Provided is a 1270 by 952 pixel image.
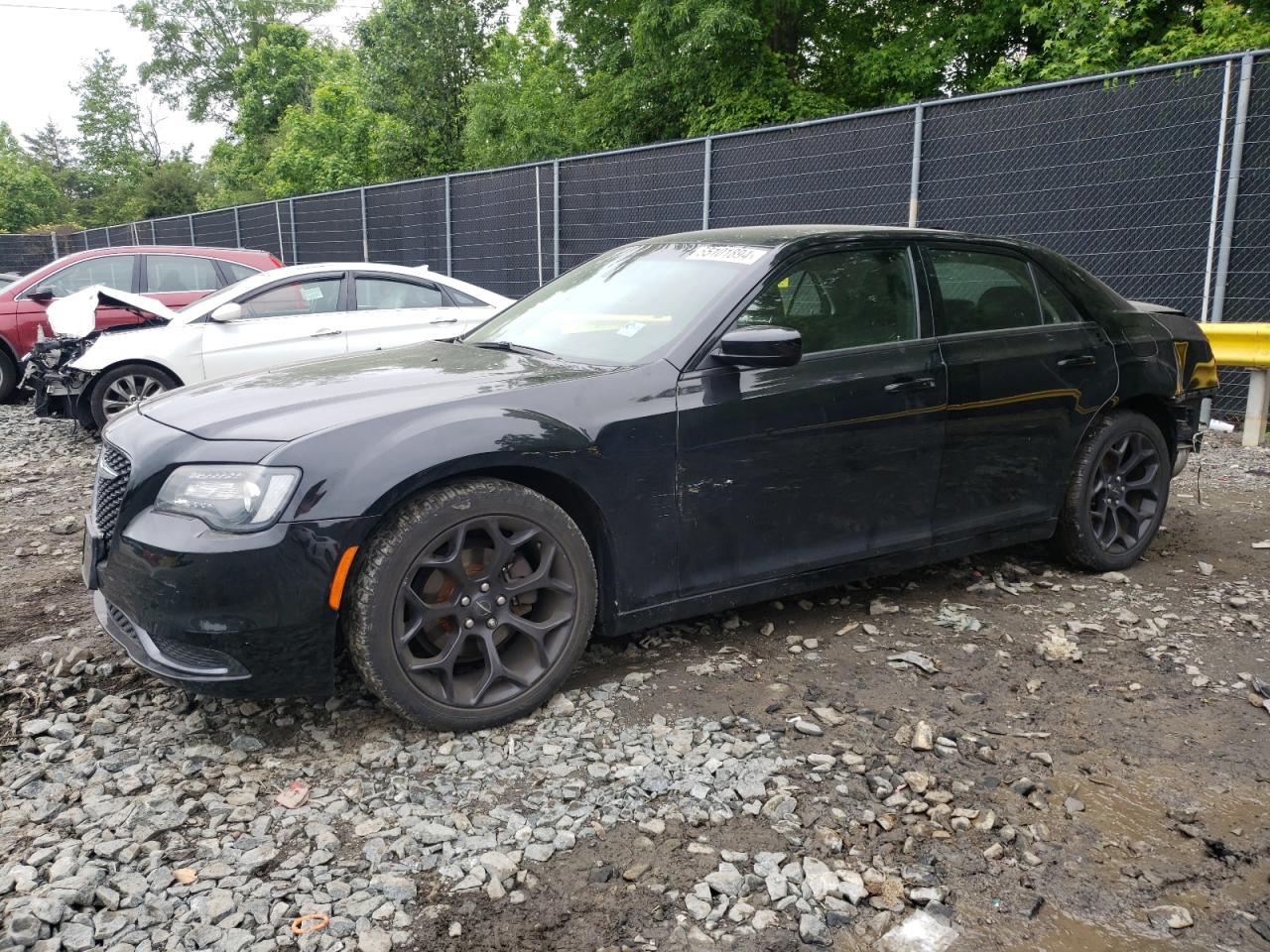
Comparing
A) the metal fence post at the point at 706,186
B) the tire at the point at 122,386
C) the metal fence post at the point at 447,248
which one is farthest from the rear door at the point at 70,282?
the metal fence post at the point at 706,186

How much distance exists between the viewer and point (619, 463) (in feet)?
11.5

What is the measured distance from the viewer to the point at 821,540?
3.99 meters

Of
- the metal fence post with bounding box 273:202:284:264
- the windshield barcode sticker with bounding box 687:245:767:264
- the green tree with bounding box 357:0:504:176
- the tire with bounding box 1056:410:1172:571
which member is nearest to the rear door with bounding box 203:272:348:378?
the windshield barcode sticker with bounding box 687:245:767:264

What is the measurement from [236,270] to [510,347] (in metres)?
8.33

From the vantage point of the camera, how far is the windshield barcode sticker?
4.02m

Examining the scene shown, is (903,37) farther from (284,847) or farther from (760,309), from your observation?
(284,847)

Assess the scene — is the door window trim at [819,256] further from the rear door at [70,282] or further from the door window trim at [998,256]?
the rear door at [70,282]

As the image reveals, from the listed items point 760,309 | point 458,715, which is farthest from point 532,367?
point 458,715

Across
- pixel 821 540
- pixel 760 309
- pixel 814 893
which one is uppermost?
pixel 760 309

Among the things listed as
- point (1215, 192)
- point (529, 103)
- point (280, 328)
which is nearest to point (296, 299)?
point (280, 328)

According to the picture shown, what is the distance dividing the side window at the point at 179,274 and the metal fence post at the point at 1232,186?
9.62 m

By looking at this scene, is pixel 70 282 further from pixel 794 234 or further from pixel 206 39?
pixel 206 39

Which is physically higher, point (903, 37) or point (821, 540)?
point (903, 37)

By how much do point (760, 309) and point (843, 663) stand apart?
1.39 meters
